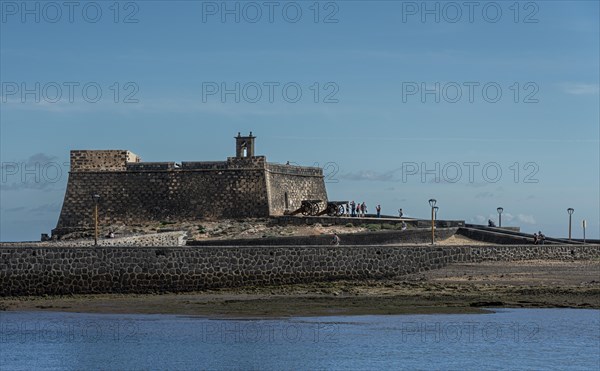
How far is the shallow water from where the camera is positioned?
20.7m

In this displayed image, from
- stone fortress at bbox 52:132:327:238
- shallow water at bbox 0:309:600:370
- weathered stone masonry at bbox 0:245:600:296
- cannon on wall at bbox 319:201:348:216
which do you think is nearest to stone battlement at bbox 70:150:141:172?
stone fortress at bbox 52:132:327:238

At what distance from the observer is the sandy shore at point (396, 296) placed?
87.9ft

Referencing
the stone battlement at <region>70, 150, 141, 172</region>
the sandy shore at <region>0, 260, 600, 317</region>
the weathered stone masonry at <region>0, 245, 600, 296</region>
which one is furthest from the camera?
the stone battlement at <region>70, 150, 141, 172</region>

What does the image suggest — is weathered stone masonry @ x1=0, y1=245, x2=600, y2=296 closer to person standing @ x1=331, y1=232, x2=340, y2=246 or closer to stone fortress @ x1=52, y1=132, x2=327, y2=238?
person standing @ x1=331, y1=232, x2=340, y2=246

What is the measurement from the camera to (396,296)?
92.1ft

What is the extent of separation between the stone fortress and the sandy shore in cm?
2061

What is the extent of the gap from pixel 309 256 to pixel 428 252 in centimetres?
322

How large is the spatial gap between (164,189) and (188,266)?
2145cm

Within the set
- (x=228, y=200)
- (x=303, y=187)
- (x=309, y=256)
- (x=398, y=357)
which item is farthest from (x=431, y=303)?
(x=303, y=187)

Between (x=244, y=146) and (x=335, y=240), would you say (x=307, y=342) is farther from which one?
(x=244, y=146)

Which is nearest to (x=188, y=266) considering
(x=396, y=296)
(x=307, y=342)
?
(x=396, y=296)

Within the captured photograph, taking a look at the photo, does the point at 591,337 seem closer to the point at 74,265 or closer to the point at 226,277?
the point at 226,277

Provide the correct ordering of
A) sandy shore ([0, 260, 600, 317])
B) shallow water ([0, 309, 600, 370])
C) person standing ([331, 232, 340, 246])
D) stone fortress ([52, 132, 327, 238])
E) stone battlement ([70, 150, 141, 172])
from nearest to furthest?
shallow water ([0, 309, 600, 370]) → sandy shore ([0, 260, 600, 317]) → person standing ([331, 232, 340, 246]) → stone fortress ([52, 132, 327, 238]) → stone battlement ([70, 150, 141, 172])

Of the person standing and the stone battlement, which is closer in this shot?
the person standing
